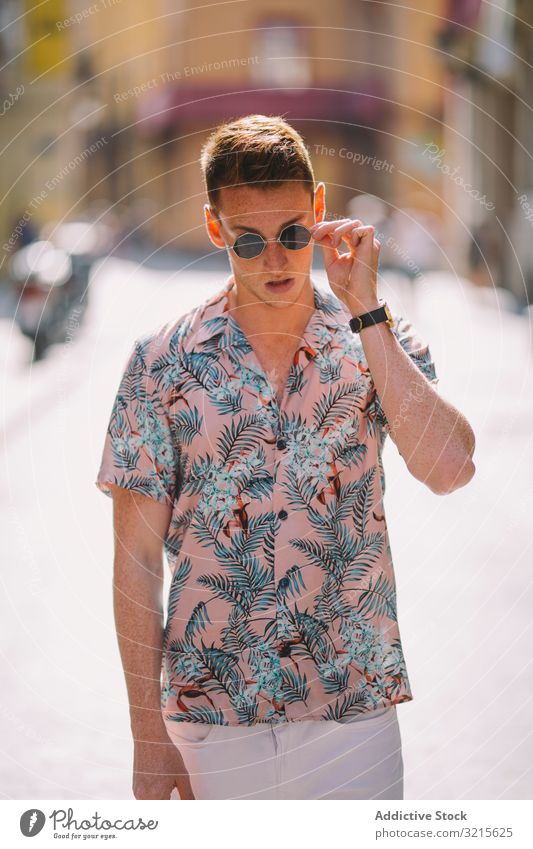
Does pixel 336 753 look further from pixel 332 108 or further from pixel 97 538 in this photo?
pixel 332 108

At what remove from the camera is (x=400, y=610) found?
628cm

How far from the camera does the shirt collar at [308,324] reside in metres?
2.51

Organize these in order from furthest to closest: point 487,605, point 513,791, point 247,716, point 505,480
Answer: point 505,480 → point 487,605 → point 513,791 → point 247,716

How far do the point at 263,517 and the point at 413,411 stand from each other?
1.15ft

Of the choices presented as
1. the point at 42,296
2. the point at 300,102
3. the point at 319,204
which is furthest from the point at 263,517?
the point at 300,102

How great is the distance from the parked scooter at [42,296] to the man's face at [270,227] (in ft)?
41.4

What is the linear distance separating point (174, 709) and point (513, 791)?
208cm

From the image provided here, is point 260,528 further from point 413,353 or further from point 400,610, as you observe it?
point 400,610

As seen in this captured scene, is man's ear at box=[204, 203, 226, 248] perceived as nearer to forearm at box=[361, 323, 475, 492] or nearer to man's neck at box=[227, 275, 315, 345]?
man's neck at box=[227, 275, 315, 345]

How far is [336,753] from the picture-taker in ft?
8.11

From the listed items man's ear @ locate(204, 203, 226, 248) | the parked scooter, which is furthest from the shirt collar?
the parked scooter

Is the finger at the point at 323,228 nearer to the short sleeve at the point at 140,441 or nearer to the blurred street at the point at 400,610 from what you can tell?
the short sleeve at the point at 140,441

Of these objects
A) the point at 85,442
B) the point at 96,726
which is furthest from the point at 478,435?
the point at 96,726
